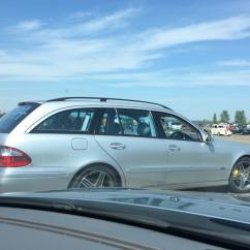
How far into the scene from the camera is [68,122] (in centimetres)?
876

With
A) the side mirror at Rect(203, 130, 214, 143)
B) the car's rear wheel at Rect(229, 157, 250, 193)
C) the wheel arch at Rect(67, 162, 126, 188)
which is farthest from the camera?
the car's rear wheel at Rect(229, 157, 250, 193)

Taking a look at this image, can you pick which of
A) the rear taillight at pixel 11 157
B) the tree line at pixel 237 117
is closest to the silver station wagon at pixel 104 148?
the rear taillight at pixel 11 157

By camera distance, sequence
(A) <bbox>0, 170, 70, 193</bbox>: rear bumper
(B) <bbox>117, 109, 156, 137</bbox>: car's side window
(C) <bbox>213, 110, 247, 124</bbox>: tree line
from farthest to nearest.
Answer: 1. (C) <bbox>213, 110, 247, 124</bbox>: tree line
2. (B) <bbox>117, 109, 156, 137</bbox>: car's side window
3. (A) <bbox>0, 170, 70, 193</bbox>: rear bumper

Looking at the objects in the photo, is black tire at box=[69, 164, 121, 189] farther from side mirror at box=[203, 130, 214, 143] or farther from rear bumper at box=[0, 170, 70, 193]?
side mirror at box=[203, 130, 214, 143]

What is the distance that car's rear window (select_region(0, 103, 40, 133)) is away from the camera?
27.7 feet

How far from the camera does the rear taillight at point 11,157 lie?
8164mm

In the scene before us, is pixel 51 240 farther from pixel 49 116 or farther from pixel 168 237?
pixel 49 116

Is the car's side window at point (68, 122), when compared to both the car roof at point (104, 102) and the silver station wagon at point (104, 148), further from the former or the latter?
the car roof at point (104, 102)

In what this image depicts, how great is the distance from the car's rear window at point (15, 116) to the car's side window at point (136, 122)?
1274mm

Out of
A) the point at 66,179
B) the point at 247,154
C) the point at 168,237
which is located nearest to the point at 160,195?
the point at 168,237

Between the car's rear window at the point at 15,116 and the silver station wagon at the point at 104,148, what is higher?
the car's rear window at the point at 15,116

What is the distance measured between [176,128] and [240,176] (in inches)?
63.6

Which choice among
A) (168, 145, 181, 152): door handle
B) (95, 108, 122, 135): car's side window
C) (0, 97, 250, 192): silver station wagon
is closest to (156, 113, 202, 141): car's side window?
(0, 97, 250, 192): silver station wagon

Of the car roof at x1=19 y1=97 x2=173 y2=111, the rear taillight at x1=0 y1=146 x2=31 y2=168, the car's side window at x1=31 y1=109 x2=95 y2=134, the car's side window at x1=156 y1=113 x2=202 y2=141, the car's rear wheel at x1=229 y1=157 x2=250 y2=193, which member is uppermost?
the car roof at x1=19 y1=97 x2=173 y2=111
